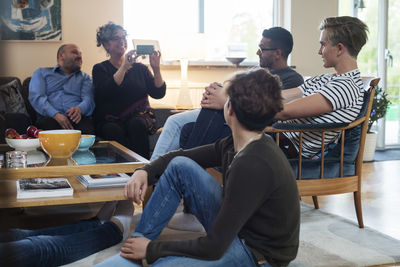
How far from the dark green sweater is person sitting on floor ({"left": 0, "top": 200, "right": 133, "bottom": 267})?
607mm

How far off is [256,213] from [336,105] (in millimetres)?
1104

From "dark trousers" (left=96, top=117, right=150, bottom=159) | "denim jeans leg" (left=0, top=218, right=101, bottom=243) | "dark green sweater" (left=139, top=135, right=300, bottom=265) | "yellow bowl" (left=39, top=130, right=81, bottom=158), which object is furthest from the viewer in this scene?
"dark trousers" (left=96, top=117, right=150, bottom=159)

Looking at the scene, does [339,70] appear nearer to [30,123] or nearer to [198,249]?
[198,249]

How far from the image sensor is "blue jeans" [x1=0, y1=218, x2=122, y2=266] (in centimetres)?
168

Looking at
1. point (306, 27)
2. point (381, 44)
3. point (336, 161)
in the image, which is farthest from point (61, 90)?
point (381, 44)

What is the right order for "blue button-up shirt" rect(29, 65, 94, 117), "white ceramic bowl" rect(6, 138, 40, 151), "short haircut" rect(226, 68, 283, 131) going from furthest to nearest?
"blue button-up shirt" rect(29, 65, 94, 117) < "white ceramic bowl" rect(6, 138, 40, 151) < "short haircut" rect(226, 68, 283, 131)

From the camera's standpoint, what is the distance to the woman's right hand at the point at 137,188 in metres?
1.52

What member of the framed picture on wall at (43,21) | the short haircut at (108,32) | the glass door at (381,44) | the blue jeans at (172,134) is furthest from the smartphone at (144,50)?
the glass door at (381,44)

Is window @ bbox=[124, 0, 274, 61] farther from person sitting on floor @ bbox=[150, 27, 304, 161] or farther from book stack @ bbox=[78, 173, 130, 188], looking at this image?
book stack @ bbox=[78, 173, 130, 188]

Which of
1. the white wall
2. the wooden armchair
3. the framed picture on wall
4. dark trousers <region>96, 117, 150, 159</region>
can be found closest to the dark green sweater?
the wooden armchair

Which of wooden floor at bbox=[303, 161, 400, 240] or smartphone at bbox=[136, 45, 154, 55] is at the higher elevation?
smartphone at bbox=[136, 45, 154, 55]

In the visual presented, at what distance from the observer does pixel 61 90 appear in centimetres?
375

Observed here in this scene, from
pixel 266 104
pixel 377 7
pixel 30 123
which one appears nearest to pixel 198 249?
pixel 266 104

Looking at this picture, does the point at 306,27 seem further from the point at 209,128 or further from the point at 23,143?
the point at 23,143
